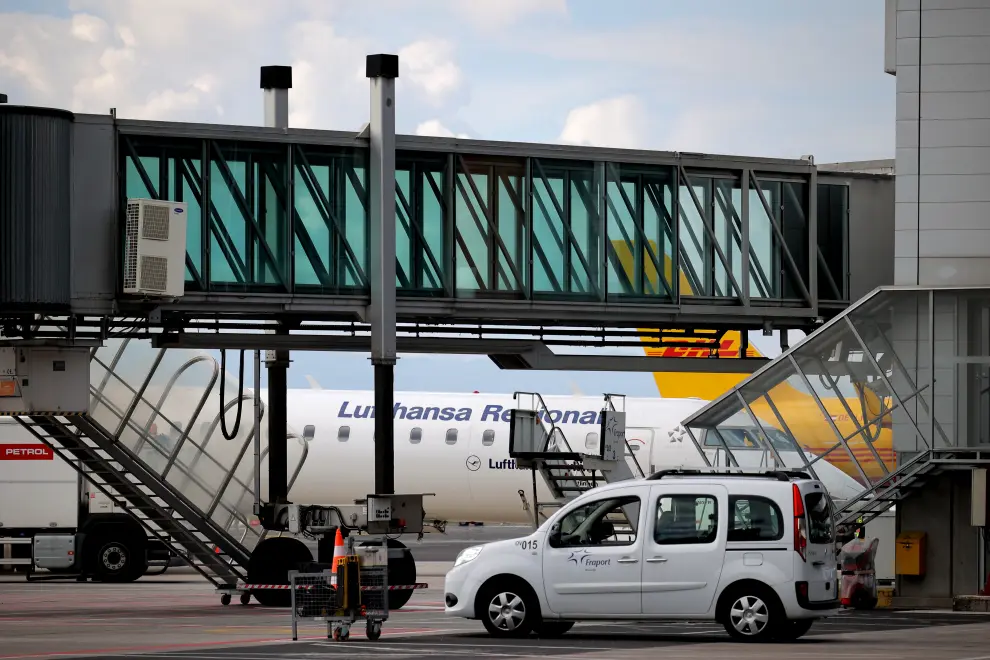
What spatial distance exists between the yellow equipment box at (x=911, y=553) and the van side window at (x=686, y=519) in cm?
854

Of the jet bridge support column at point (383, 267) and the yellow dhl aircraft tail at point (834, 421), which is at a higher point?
the jet bridge support column at point (383, 267)

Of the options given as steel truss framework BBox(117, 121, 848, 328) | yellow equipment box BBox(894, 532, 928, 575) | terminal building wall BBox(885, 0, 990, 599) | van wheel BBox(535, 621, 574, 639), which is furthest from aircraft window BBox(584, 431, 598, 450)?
van wheel BBox(535, 621, 574, 639)

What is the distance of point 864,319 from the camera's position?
29.9 m

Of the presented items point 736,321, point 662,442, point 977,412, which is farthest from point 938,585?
point 662,442

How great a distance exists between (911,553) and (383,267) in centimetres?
1010

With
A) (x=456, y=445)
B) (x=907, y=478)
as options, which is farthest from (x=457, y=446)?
(x=907, y=478)

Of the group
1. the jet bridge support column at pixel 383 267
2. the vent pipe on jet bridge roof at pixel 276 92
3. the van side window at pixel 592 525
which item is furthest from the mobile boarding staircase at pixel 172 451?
the van side window at pixel 592 525

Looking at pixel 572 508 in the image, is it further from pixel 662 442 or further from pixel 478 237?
pixel 662 442

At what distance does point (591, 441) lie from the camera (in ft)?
158

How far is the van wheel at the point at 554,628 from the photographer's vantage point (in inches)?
902

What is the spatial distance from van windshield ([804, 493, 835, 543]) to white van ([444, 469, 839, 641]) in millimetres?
19

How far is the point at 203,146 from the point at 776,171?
35.3 ft

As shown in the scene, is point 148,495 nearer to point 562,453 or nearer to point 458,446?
point 562,453

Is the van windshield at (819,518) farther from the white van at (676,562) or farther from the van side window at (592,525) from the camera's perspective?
the van side window at (592,525)
